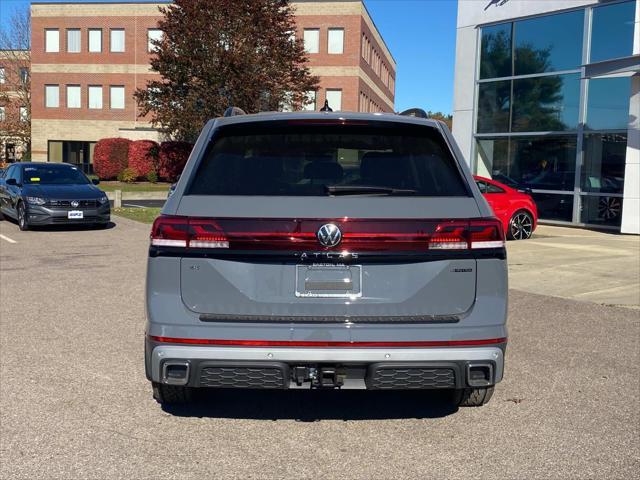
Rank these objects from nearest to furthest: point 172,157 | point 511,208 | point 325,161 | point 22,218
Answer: point 325,161 < point 511,208 < point 22,218 < point 172,157

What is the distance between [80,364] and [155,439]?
5.92ft

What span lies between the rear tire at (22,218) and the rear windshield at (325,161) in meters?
13.2

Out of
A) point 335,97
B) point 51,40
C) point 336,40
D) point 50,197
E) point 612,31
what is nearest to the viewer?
point 50,197

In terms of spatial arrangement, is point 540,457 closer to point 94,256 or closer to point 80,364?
point 80,364

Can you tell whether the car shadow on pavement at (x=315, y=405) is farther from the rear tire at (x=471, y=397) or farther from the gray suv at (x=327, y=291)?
the gray suv at (x=327, y=291)

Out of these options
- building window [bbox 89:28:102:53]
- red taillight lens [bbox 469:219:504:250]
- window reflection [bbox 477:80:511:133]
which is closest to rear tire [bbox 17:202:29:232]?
window reflection [bbox 477:80:511:133]

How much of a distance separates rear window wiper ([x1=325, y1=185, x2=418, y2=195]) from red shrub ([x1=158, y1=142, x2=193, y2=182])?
37.1m

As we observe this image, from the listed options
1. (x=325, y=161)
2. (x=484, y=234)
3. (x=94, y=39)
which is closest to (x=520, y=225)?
(x=325, y=161)

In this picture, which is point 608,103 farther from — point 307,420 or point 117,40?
point 117,40

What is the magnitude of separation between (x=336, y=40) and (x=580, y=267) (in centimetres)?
3660

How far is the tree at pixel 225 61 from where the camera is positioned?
26.8 m

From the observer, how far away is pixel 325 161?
408 cm

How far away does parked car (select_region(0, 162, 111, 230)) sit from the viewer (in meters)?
15.7

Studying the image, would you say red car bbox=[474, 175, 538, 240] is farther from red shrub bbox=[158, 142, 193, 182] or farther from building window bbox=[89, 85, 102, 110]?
building window bbox=[89, 85, 102, 110]
